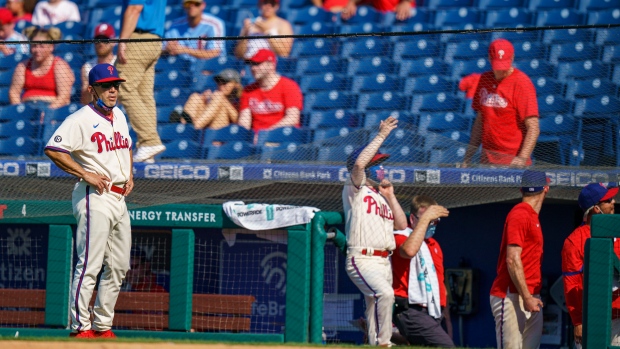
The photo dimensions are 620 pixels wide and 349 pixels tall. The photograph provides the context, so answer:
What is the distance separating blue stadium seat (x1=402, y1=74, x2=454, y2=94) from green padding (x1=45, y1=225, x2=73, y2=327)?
312 cm

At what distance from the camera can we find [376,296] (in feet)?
19.5

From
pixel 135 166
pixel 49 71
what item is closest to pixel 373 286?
pixel 135 166

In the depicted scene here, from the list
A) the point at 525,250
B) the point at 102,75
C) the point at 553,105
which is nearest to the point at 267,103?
the point at 553,105

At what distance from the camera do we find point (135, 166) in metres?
7.34

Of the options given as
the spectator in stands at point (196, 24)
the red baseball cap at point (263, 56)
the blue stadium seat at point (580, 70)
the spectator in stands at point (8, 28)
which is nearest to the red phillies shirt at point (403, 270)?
the blue stadium seat at point (580, 70)

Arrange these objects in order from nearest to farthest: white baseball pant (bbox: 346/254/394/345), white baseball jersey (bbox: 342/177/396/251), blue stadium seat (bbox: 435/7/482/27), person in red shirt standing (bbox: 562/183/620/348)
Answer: person in red shirt standing (bbox: 562/183/620/348) < white baseball pant (bbox: 346/254/394/345) < white baseball jersey (bbox: 342/177/396/251) < blue stadium seat (bbox: 435/7/482/27)

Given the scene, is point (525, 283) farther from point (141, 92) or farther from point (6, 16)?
point (6, 16)

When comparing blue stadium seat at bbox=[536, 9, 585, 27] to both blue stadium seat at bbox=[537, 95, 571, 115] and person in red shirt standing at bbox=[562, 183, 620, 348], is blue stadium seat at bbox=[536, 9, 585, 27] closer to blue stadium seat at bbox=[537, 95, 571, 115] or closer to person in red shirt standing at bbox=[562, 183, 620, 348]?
blue stadium seat at bbox=[537, 95, 571, 115]

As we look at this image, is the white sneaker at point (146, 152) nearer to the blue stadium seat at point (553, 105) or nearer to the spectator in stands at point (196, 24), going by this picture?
the spectator in stands at point (196, 24)

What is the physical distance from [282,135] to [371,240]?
83.8 inches

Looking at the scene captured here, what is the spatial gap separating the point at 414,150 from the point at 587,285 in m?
1.77

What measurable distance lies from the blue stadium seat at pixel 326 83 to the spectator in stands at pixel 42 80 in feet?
6.45

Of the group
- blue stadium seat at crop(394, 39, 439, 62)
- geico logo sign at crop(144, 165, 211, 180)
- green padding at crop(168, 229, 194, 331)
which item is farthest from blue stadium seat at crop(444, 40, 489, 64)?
green padding at crop(168, 229, 194, 331)

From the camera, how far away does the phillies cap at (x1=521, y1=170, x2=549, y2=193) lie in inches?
242
